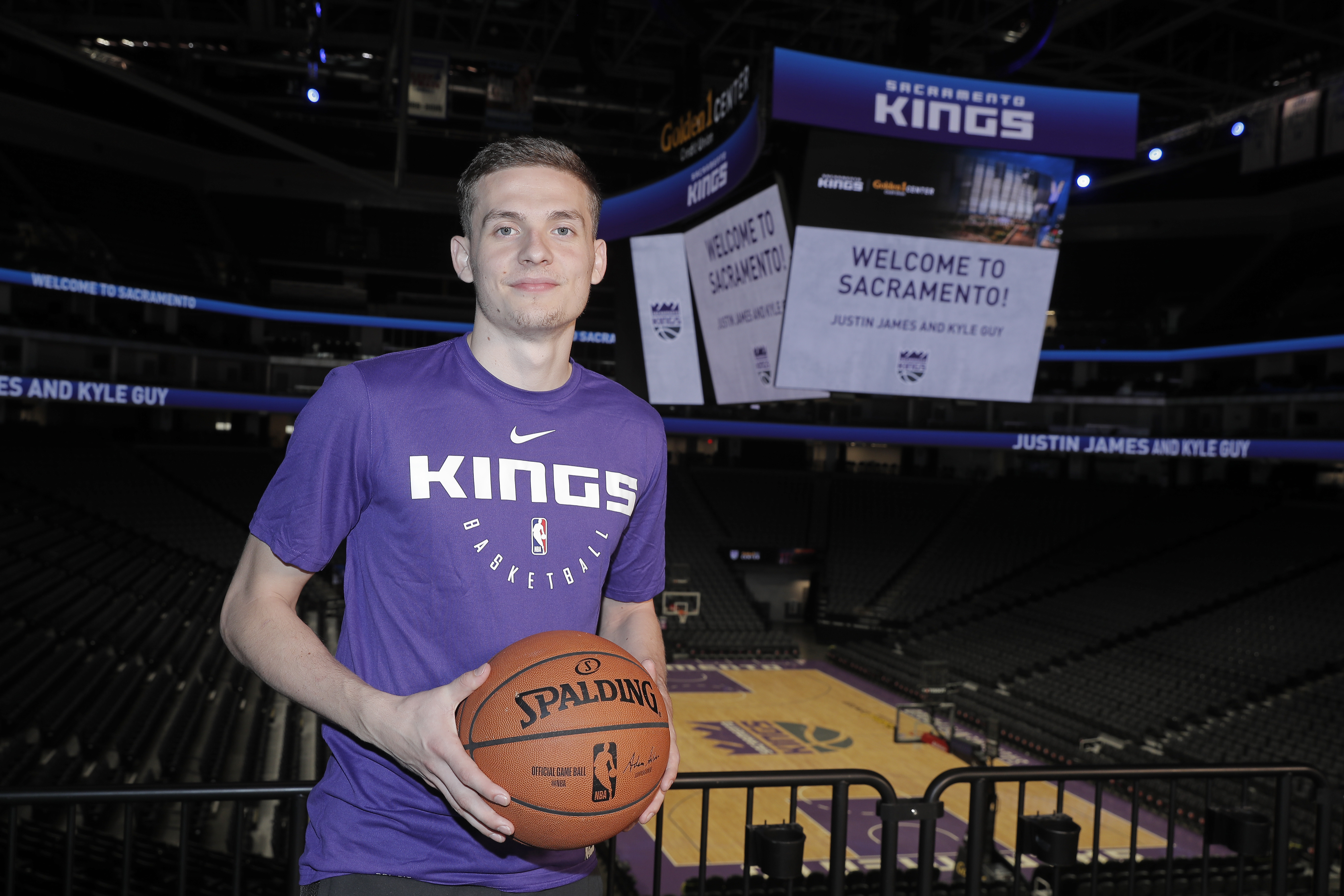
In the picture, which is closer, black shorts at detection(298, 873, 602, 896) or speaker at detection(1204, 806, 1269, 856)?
black shorts at detection(298, 873, 602, 896)

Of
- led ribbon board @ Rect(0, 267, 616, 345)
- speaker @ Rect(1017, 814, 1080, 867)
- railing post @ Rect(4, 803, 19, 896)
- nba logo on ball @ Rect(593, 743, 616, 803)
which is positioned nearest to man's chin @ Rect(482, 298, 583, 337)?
nba logo on ball @ Rect(593, 743, 616, 803)

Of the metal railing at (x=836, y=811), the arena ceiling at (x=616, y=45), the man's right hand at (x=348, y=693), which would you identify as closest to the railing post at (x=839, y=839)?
the metal railing at (x=836, y=811)

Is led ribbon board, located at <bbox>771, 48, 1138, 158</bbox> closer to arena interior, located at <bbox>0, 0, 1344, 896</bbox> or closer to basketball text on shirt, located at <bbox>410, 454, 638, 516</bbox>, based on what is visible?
arena interior, located at <bbox>0, 0, 1344, 896</bbox>

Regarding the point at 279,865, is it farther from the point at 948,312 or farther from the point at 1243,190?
the point at 1243,190

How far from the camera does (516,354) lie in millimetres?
2029

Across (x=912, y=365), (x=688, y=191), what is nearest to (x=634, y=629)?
(x=912, y=365)

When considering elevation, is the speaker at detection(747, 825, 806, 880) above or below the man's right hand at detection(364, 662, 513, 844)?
below

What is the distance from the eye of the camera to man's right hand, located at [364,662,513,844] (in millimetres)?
1564

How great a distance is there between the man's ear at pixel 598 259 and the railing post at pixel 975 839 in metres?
2.24

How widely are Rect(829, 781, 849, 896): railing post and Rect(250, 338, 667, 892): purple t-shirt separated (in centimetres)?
166

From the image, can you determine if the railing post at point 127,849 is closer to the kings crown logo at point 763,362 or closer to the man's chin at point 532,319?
the man's chin at point 532,319

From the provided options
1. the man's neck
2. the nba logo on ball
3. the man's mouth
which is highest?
the man's mouth

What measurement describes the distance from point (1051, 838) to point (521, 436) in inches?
108

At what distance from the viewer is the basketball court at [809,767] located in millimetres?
13023
